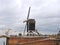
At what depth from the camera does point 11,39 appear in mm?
46906

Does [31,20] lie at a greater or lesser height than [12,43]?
greater

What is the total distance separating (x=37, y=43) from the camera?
31.5 meters

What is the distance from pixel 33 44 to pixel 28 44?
4.53ft

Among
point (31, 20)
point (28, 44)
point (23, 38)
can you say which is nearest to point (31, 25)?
point (31, 20)

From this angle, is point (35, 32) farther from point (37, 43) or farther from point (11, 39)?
point (37, 43)

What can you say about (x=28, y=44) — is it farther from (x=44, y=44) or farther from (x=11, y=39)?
(x=11, y=39)

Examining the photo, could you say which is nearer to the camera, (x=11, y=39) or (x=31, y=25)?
(x=11, y=39)

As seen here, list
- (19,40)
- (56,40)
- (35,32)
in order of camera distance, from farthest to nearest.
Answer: (35,32)
(19,40)
(56,40)

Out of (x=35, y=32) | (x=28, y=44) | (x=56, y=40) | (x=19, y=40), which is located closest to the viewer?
(x=56, y=40)

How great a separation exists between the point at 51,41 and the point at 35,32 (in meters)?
23.7

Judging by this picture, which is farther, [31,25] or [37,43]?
[31,25]

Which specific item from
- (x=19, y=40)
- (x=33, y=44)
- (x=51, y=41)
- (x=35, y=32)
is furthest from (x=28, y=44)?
(x=35, y=32)

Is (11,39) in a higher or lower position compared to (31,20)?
lower

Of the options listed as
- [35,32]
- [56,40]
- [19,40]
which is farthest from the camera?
[35,32]
